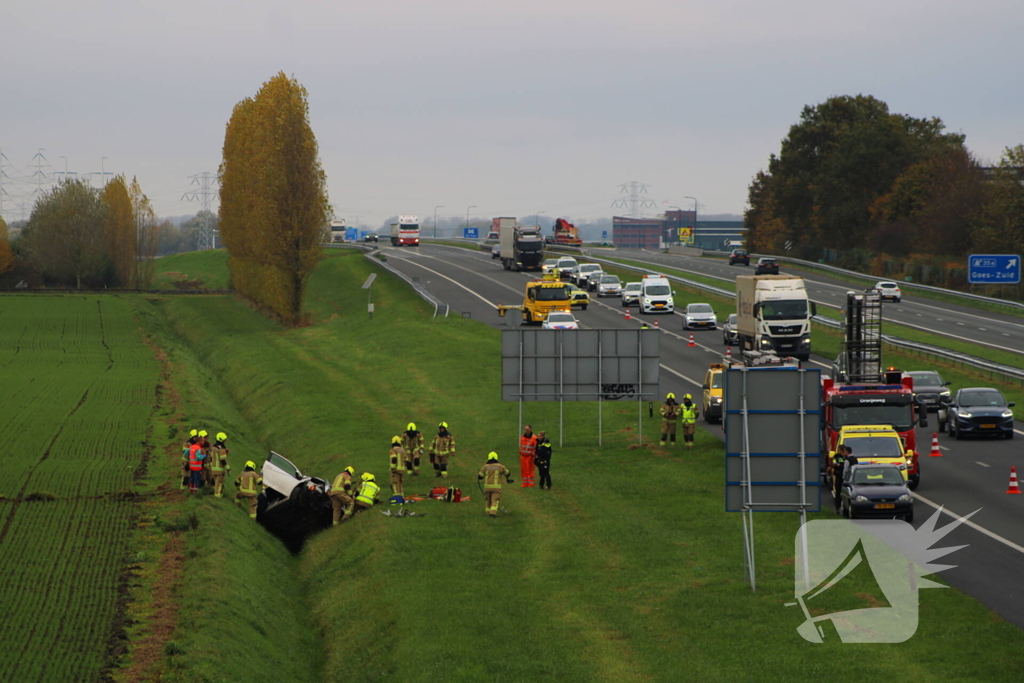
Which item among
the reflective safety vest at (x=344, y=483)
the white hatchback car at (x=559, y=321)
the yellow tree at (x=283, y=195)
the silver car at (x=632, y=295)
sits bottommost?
the reflective safety vest at (x=344, y=483)

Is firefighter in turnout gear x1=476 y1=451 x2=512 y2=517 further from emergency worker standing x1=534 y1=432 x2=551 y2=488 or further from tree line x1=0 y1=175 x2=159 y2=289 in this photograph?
tree line x1=0 y1=175 x2=159 y2=289

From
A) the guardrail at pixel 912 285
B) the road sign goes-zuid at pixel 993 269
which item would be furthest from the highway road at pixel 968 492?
the guardrail at pixel 912 285

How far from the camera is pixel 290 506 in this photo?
29.5m

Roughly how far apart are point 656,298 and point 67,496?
47979 mm

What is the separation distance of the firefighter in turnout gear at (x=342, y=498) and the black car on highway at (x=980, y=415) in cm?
2034

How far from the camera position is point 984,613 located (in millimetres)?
19188

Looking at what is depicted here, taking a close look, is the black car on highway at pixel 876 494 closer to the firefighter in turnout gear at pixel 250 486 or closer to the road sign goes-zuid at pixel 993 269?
the firefighter in turnout gear at pixel 250 486

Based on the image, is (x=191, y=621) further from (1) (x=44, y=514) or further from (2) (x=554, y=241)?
(2) (x=554, y=241)

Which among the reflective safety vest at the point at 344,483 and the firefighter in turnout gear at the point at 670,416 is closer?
the reflective safety vest at the point at 344,483

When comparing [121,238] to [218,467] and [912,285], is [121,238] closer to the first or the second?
[912,285]

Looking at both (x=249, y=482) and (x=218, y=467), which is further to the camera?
(x=218, y=467)

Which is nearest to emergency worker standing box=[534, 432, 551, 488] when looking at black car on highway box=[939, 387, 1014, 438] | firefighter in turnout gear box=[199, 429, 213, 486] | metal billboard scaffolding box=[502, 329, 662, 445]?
metal billboard scaffolding box=[502, 329, 662, 445]

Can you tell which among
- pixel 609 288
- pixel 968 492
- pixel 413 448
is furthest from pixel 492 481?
pixel 609 288

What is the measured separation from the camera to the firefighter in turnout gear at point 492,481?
2783 centimetres
